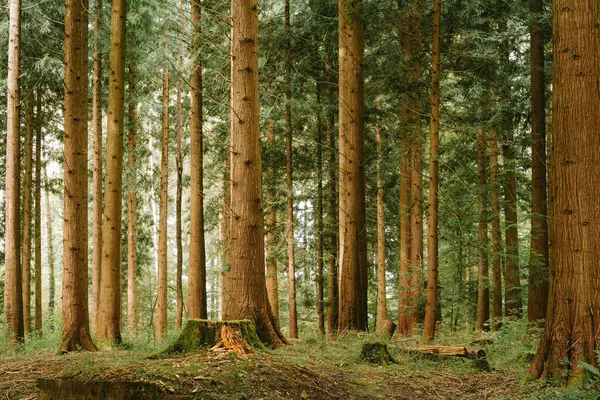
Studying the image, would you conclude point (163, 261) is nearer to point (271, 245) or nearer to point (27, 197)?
point (271, 245)

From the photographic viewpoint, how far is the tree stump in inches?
332

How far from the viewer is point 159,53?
16.0 m

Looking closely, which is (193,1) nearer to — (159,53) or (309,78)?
(159,53)

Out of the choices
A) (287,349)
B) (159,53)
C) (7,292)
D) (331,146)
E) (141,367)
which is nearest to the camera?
(141,367)

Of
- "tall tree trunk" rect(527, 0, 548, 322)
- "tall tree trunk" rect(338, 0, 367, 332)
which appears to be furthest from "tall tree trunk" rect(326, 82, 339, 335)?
"tall tree trunk" rect(527, 0, 548, 322)

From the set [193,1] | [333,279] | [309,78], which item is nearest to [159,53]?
[193,1]

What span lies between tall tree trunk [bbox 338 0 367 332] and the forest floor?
123 inches

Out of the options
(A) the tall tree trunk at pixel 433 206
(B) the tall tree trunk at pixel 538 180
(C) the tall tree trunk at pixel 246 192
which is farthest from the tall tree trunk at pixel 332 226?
(C) the tall tree trunk at pixel 246 192

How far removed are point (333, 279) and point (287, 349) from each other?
9406mm

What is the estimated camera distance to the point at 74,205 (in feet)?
30.5

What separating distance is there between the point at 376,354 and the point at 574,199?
3748 mm

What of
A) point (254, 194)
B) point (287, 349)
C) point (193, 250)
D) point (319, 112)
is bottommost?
point (287, 349)

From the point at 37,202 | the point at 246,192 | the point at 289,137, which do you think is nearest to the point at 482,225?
the point at 289,137

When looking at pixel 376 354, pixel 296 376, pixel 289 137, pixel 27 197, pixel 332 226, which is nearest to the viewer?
pixel 296 376
